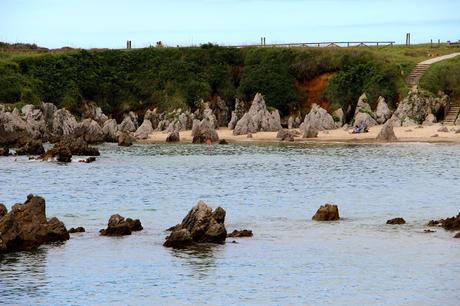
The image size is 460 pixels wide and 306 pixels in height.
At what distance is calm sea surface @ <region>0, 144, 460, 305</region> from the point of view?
3766 cm

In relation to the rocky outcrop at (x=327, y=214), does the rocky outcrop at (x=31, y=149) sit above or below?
below

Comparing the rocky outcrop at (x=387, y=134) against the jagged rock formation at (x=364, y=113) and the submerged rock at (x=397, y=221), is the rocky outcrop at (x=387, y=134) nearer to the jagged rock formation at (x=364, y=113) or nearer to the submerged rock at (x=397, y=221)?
the jagged rock formation at (x=364, y=113)

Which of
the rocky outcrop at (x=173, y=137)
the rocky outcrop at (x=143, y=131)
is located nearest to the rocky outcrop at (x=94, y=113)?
the rocky outcrop at (x=143, y=131)

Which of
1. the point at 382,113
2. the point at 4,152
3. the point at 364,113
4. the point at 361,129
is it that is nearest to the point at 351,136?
the point at 361,129

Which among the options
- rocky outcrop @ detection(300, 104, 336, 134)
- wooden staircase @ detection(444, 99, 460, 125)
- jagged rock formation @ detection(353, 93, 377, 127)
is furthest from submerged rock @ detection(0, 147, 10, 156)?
wooden staircase @ detection(444, 99, 460, 125)

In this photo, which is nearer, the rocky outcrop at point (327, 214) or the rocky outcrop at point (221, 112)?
the rocky outcrop at point (327, 214)

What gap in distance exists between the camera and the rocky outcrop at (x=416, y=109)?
379 ft

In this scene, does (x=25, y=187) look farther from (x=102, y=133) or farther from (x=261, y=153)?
(x=102, y=133)

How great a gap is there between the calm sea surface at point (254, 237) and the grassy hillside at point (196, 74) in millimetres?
35946

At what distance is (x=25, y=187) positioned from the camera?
72.9 m

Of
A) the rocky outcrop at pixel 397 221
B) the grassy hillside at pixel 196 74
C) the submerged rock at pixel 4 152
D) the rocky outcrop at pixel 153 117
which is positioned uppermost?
the grassy hillside at pixel 196 74

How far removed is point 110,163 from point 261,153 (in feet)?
54.0

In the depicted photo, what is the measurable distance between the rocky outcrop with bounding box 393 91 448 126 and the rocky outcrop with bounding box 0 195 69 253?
73.7 metres

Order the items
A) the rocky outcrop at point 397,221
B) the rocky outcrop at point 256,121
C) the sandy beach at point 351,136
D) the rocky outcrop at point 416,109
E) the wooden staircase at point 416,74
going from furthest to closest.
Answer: the wooden staircase at point 416,74, the rocky outcrop at point 256,121, the rocky outcrop at point 416,109, the sandy beach at point 351,136, the rocky outcrop at point 397,221
